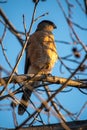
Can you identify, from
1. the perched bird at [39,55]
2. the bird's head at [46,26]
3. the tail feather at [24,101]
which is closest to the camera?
the tail feather at [24,101]

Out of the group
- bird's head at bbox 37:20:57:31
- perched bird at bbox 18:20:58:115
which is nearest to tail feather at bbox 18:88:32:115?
perched bird at bbox 18:20:58:115

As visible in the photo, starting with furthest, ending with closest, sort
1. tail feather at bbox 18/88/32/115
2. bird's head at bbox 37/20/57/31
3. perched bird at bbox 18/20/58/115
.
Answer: bird's head at bbox 37/20/57/31, perched bird at bbox 18/20/58/115, tail feather at bbox 18/88/32/115

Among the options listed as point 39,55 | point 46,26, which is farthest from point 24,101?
point 46,26

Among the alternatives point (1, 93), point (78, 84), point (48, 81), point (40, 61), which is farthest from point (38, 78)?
point (40, 61)

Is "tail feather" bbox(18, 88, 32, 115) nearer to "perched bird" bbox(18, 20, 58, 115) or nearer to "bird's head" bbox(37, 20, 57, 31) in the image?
"perched bird" bbox(18, 20, 58, 115)

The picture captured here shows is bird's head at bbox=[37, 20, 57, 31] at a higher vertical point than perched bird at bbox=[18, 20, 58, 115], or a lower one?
higher

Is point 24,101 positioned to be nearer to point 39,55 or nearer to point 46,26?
point 39,55

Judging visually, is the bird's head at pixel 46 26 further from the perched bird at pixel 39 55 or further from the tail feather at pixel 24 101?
the tail feather at pixel 24 101

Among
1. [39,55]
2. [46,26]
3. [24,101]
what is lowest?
[24,101]

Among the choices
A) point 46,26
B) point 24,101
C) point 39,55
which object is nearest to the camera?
point 24,101

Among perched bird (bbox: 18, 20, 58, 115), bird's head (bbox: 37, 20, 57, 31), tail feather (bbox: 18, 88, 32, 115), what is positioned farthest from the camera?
bird's head (bbox: 37, 20, 57, 31)

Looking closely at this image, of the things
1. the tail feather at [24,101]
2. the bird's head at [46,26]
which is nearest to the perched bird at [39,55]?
the bird's head at [46,26]

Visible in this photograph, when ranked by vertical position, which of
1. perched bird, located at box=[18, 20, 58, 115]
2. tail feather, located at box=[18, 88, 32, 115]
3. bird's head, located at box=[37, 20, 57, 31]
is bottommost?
tail feather, located at box=[18, 88, 32, 115]

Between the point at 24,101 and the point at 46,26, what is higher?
the point at 46,26
